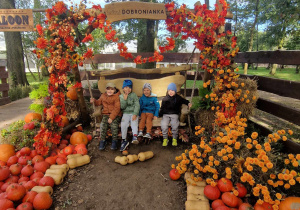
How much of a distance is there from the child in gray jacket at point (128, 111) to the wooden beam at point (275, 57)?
2671 millimetres

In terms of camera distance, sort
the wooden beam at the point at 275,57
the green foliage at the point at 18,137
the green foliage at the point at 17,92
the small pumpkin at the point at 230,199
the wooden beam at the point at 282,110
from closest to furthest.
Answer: the small pumpkin at the point at 230,199 < the wooden beam at the point at 282,110 < the wooden beam at the point at 275,57 < the green foliage at the point at 18,137 < the green foliage at the point at 17,92

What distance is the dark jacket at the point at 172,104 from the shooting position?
3.92 meters

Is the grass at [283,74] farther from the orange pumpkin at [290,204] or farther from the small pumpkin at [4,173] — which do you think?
the small pumpkin at [4,173]

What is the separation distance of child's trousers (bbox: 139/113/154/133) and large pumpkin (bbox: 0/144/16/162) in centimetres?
227

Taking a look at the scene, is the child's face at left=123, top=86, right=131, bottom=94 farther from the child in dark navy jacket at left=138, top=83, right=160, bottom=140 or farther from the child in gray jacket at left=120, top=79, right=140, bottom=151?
the child in dark navy jacket at left=138, top=83, right=160, bottom=140

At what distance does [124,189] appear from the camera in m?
2.71

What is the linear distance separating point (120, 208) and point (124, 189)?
347mm

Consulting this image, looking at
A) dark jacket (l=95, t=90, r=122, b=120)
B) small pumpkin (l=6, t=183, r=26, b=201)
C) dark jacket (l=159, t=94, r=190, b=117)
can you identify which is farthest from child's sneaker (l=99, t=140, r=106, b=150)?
small pumpkin (l=6, t=183, r=26, b=201)

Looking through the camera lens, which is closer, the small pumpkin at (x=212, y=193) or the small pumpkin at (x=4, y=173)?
the small pumpkin at (x=212, y=193)

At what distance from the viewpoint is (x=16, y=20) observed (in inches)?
161

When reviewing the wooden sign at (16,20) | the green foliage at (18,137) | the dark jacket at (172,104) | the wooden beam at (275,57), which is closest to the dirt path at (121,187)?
the dark jacket at (172,104)

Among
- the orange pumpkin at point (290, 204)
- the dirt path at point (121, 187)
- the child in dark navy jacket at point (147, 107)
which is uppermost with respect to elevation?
the child in dark navy jacket at point (147, 107)

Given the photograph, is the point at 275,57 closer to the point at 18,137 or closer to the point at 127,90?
the point at 127,90

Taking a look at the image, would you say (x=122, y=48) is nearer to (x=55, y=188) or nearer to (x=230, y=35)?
(x=230, y=35)
